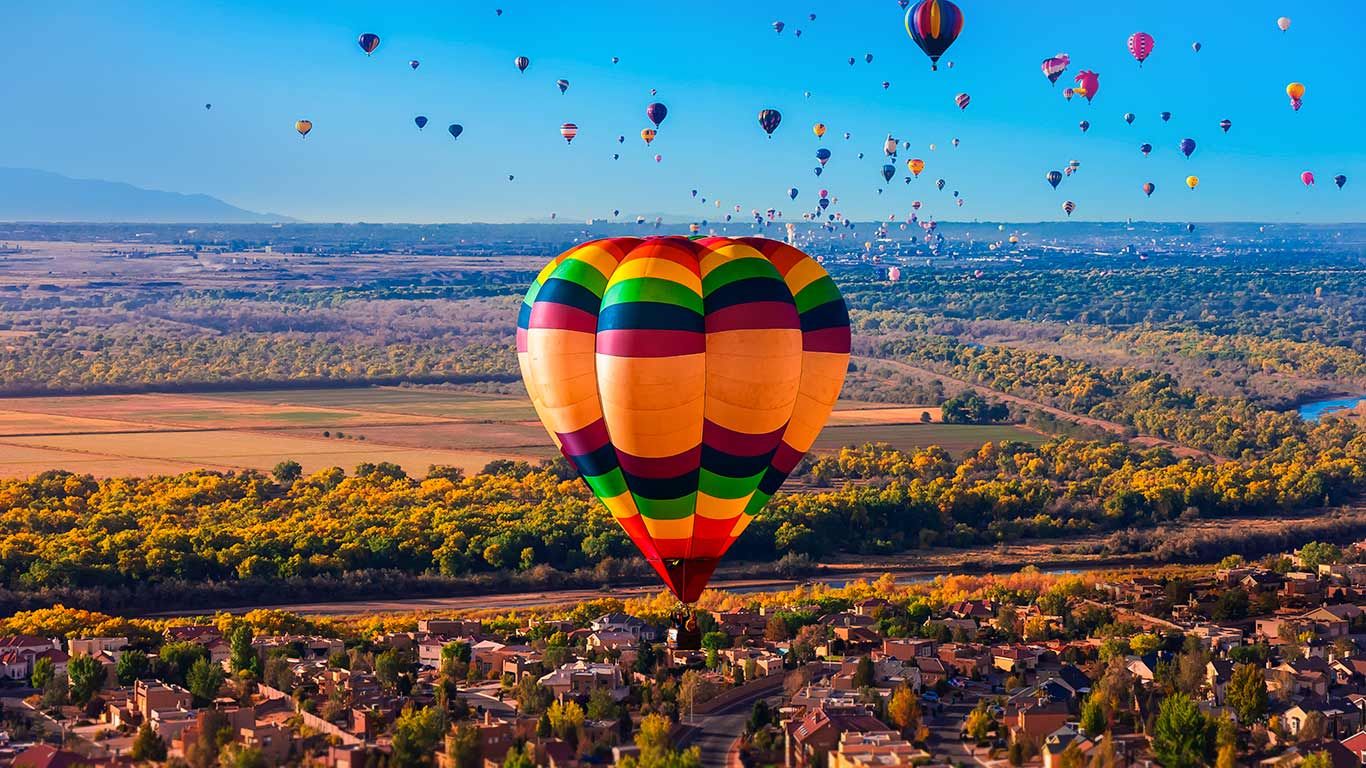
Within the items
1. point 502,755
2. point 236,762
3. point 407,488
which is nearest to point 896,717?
point 502,755

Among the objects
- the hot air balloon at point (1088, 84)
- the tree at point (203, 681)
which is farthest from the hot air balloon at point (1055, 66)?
the tree at point (203, 681)

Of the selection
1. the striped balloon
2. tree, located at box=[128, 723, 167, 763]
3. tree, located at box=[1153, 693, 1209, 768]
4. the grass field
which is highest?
the striped balloon

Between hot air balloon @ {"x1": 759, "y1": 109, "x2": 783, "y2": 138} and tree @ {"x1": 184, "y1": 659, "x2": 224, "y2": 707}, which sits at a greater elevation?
hot air balloon @ {"x1": 759, "y1": 109, "x2": 783, "y2": 138}

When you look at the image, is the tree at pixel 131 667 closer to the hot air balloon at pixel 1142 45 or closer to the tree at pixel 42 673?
the tree at pixel 42 673

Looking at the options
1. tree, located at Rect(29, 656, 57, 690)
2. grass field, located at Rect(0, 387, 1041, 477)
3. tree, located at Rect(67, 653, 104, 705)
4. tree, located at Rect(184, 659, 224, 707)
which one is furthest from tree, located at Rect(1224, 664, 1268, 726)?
grass field, located at Rect(0, 387, 1041, 477)

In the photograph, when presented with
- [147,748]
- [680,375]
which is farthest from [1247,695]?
[147,748]

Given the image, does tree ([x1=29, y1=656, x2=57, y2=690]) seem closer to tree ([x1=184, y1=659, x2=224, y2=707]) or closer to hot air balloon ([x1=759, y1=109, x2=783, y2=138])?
tree ([x1=184, y1=659, x2=224, y2=707])

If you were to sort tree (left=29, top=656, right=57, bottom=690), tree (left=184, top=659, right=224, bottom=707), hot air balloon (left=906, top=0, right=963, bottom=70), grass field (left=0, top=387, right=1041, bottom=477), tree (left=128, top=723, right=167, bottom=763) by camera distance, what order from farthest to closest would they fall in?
grass field (left=0, top=387, right=1041, bottom=477) < hot air balloon (left=906, top=0, right=963, bottom=70) < tree (left=29, top=656, right=57, bottom=690) < tree (left=184, top=659, right=224, bottom=707) < tree (left=128, top=723, right=167, bottom=763)
